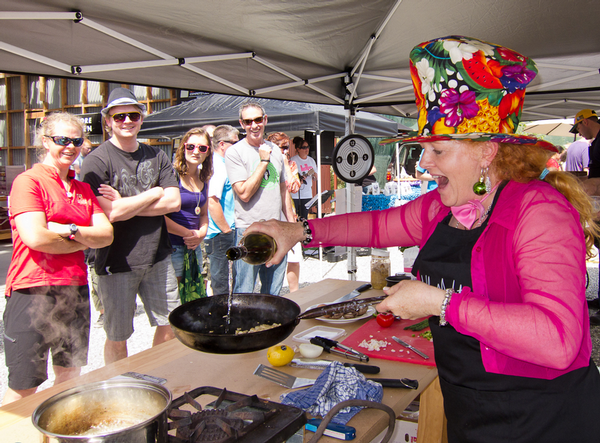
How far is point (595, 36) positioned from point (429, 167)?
9.43 ft

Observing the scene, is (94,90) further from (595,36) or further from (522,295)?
(522,295)

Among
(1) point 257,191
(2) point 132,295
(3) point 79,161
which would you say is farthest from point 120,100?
(3) point 79,161

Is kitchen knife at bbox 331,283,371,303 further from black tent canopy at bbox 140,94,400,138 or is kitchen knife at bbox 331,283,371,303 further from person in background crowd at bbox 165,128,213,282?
black tent canopy at bbox 140,94,400,138

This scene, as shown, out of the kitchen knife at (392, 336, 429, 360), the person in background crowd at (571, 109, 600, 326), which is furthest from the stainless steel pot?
the person in background crowd at (571, 109, 600, 326)

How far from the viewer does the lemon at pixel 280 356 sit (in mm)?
1640

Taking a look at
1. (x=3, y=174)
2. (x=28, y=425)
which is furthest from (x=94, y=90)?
(x=28, y=425)

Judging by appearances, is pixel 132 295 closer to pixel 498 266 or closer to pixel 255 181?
pixel 255 181

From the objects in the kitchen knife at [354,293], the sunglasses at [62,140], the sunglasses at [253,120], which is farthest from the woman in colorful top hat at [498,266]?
the sunglasses at [253,120]

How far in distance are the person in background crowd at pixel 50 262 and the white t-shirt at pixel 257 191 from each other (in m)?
1.46

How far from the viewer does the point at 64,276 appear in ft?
8.07

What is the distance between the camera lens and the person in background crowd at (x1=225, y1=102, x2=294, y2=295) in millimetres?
3901

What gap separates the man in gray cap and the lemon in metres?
1.56

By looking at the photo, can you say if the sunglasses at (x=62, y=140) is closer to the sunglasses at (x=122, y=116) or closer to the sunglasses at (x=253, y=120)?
the sunglasses at (x=122, y=116)

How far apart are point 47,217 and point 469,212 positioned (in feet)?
7.32
